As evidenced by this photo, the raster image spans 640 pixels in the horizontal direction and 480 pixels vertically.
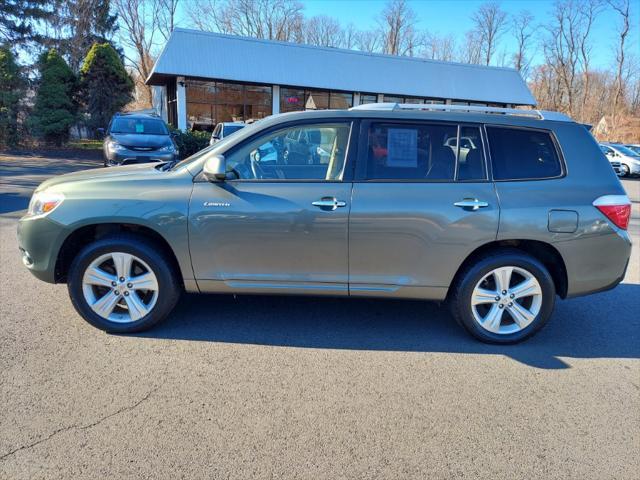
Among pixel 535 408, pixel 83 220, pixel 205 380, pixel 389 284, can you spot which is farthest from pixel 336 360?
pixel 83 220

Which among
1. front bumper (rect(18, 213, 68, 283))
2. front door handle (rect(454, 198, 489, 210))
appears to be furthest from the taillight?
front bumper (rect(18, 213, 68, 283))

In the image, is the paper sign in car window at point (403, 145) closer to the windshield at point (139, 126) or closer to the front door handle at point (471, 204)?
the front door handle at point (471, 204)

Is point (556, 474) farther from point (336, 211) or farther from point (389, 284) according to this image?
point (336, 211)

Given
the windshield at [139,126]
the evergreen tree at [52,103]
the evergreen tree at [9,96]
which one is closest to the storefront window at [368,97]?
the evergreen tree at [52,103]

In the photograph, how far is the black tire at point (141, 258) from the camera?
359 cm

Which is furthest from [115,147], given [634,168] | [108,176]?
[634,168]

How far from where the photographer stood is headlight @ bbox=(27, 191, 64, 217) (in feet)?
11.8

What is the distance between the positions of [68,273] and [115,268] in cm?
40

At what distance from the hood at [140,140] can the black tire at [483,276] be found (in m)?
10.6

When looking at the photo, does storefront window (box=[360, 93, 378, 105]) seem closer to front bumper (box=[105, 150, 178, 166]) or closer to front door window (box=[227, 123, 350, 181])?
front bumper (box=[105, 150, 178, 166])

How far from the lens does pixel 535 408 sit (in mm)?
2928

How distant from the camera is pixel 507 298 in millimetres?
3691

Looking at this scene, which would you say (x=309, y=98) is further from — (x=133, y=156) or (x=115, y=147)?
(x=133, y=156)

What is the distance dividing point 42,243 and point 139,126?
1053 centimetres
